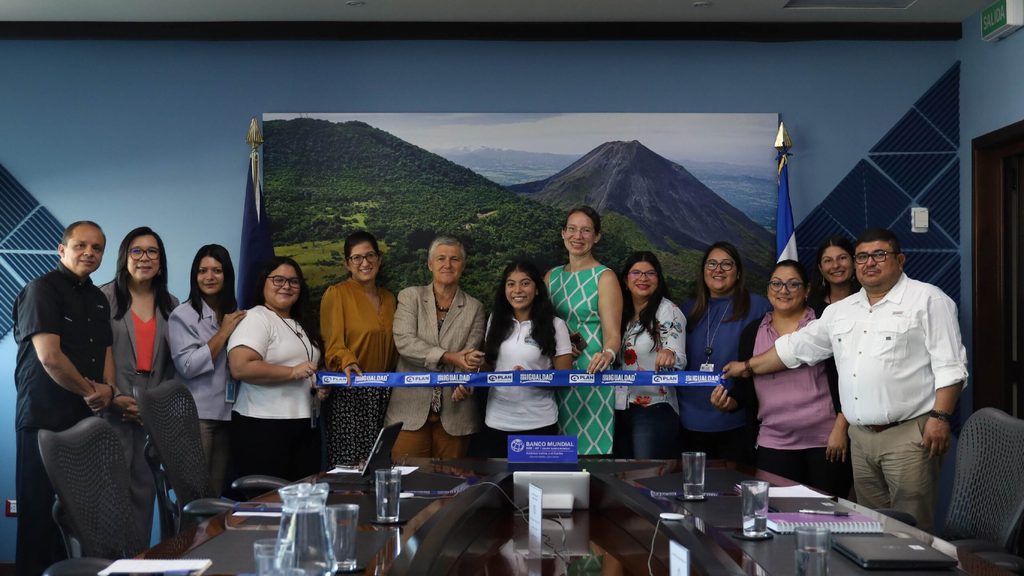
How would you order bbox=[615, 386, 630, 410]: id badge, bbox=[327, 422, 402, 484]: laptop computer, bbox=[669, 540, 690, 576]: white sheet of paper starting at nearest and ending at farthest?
1. bbox=[669, 540, 690, 576]: white sheet of paper
2. bbox=[327, 422, 402, 484]: laptop computer
3. bbox=[615, 386, 630, 410]: id badge

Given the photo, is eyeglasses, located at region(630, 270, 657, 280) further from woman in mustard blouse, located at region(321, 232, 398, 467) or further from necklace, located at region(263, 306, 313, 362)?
necklace, located at region(263, 306, 313, 362)

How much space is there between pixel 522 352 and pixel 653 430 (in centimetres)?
83

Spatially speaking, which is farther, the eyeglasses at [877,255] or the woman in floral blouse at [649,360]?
the woman in floral blouse at [649,360]

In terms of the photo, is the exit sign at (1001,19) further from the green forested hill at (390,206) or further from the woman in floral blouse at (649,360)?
the green forested hill at (390,206)

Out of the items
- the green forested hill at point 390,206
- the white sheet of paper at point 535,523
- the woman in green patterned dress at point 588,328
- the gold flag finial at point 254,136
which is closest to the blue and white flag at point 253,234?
the gold flag finial at point 254,136

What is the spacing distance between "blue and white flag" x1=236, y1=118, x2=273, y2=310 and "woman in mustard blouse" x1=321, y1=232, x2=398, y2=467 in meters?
0.52

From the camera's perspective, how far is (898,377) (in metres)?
4.24

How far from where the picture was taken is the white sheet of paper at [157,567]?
2.16 metres

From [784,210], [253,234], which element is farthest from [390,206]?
[784,210]

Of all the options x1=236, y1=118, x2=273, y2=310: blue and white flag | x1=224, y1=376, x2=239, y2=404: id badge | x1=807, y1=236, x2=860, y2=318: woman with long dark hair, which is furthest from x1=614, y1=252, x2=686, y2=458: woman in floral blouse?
x1=236, y1=118, x2=273, y2=310: blue and white flag

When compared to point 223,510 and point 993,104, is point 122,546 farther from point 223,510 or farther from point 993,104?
point 993,104

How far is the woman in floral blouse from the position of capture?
200 inches

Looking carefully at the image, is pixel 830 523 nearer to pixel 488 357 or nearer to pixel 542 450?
pixel 542 450

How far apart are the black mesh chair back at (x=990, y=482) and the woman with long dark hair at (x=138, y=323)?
3.71 metres
